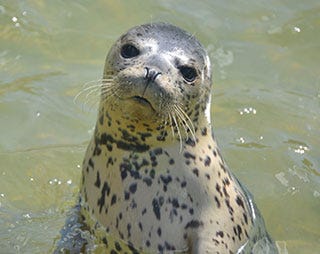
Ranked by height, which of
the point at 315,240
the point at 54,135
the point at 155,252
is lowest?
the point at 155,252

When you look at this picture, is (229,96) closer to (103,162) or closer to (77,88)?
(77,88)

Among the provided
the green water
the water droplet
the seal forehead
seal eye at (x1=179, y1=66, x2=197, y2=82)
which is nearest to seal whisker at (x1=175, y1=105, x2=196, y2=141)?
seal eye at (x1=179, y1=66, x2=197, y2=82)

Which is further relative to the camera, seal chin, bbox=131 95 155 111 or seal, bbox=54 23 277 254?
seal, bbox=54 23 277 254

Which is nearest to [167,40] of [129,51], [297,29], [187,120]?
[129,51]

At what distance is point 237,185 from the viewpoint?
5.73 metres

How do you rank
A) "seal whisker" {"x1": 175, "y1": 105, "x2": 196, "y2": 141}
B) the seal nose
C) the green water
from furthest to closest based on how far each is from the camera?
the green water, "seal whisker" {"x1": 175, "y1": 105, "x2": 196, "y2": 141}, the seal nose

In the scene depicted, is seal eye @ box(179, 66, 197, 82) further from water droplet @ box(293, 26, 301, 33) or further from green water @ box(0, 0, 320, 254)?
water droplet @ box(293, 26, 301, 33)

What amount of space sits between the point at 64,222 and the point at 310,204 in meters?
1.91

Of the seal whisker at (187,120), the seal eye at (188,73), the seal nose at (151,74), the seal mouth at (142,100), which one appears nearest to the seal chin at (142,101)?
the seal mouth at (142,100)

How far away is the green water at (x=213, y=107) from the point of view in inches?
258

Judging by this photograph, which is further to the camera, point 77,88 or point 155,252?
point 77,88

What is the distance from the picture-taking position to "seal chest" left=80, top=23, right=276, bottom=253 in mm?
5109

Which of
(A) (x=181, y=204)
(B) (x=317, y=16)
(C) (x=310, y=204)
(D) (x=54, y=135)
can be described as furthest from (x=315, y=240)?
(B) (x=317, y=16)

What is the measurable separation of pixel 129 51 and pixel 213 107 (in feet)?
8.33
